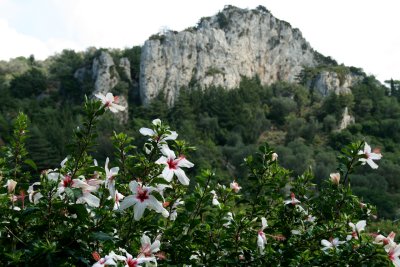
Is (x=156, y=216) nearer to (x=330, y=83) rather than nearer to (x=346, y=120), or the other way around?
(x=346, y=120)

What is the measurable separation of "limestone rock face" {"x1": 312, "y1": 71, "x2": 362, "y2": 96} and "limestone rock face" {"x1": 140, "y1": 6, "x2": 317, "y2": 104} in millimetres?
5326

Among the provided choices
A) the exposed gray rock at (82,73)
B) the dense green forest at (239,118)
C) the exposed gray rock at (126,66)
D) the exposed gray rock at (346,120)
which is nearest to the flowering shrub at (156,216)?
the dense green forest at (239,118)

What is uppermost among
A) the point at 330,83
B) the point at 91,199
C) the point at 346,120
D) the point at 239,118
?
the point at 330,83

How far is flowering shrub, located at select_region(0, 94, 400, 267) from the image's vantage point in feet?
6.43

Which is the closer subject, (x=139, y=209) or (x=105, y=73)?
(x=139, y=209)

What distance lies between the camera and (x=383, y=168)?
47.2 metres

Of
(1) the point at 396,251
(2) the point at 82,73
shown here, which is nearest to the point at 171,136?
(1) the point at 396,251

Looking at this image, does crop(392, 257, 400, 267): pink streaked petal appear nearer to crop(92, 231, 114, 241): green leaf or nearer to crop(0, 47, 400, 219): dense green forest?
crop(92, 231, 114, 241): green leaf

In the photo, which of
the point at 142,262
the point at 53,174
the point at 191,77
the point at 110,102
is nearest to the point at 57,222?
the point at 53,174

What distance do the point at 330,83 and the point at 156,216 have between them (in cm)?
7494

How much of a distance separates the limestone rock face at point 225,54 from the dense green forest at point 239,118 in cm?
275

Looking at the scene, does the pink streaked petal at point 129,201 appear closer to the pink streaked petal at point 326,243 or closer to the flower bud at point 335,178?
the pink streaked petal at point 326,243

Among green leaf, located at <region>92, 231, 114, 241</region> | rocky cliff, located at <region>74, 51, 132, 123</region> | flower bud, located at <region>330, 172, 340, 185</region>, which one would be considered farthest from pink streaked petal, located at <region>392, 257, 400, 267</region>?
rocky cliff, located at <region>74, 51, 132, 123</region>

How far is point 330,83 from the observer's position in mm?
73438
